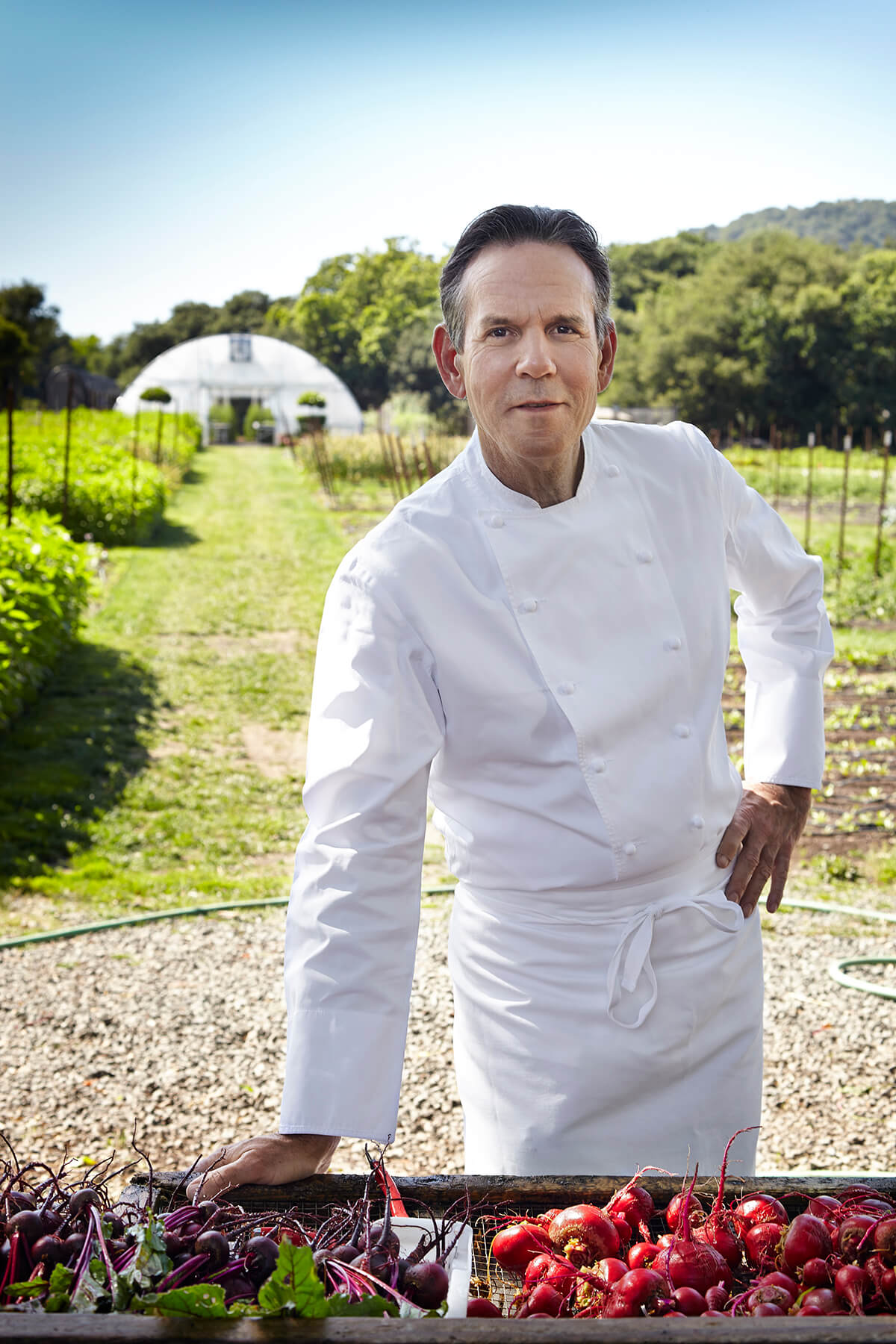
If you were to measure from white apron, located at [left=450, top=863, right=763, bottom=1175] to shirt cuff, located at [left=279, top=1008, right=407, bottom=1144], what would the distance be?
30cm

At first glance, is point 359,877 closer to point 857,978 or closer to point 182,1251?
point 182,1251

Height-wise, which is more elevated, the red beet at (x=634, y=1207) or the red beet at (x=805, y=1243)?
the red beet at (x=805, y=1243)

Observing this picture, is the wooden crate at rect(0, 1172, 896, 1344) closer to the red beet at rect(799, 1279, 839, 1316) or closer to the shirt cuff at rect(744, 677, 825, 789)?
the red beet at rect(799, 1279, 839, 1316)

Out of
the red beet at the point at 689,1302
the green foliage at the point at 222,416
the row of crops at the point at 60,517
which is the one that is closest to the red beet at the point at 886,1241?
the red beet at the point at 689,1302

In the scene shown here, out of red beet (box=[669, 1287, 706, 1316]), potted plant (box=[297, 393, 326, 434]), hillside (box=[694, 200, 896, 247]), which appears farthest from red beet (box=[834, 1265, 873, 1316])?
hillside (box=[694, 200, 896, 247])

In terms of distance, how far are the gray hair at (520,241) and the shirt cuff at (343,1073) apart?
3.04 ft

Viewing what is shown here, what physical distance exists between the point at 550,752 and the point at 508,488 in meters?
0.38

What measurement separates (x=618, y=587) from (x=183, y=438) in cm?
2612

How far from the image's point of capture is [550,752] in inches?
62.2

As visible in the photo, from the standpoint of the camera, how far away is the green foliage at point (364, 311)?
5381 cm

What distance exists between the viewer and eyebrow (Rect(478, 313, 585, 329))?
1533 millimetres

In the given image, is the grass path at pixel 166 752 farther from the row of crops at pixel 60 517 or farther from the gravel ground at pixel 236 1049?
the gravel ground at pixel 236 1049

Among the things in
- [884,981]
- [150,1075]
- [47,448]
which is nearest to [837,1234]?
[150,1075]

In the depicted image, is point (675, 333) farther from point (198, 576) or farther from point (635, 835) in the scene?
point (635, 835)
